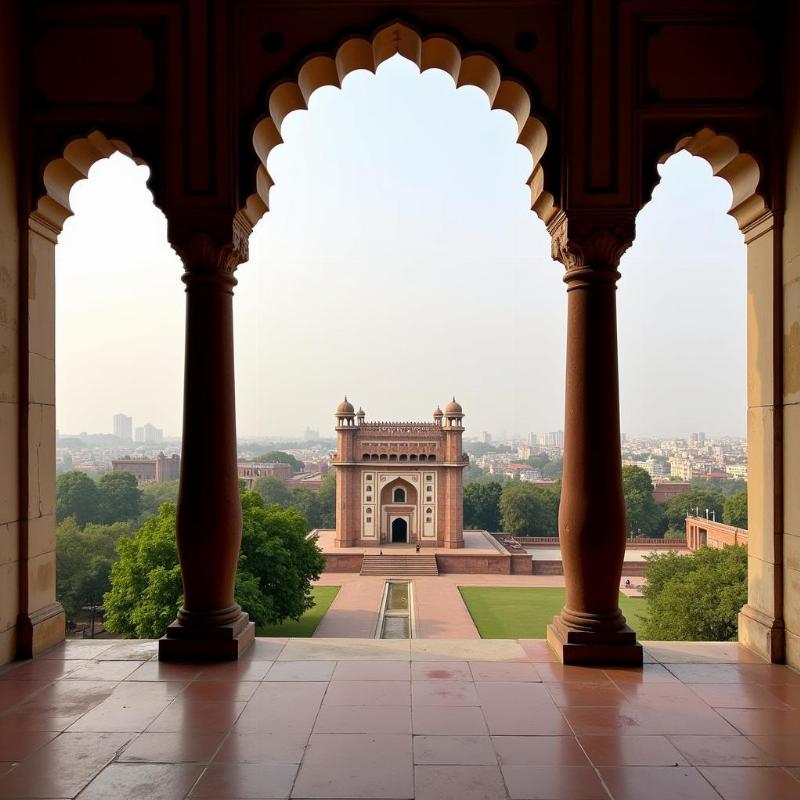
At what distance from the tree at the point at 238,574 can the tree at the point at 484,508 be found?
Answer: 5545 cm

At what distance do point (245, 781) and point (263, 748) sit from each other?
427 mm

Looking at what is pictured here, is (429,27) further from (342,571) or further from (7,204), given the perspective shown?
(342,571)

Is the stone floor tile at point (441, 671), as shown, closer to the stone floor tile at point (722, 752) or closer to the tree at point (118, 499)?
the stone floor tile at point (722, 752)

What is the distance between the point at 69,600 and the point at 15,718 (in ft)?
129

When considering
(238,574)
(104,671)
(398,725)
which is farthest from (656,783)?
(238,574)

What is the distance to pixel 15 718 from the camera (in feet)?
16.5

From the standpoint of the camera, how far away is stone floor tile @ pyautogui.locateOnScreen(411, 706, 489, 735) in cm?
480

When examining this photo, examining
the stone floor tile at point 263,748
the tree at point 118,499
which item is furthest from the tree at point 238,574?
the tree at point 118,499

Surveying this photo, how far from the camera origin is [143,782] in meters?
4.08

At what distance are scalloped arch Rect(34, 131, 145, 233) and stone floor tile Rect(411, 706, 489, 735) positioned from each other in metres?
5.43

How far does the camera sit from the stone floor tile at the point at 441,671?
5.84 metres

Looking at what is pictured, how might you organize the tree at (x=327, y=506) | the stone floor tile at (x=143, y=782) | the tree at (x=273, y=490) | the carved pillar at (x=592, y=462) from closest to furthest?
1. the stone floor tile at (x=143, y=782)
2. the carved pillar at (x=592, y=462)
3. the tree at (x=327, y=506)
4. the tree at (x=273, y=490)

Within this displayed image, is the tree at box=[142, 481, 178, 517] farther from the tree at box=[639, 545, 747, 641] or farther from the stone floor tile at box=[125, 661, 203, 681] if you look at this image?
the stone floor tile at box=[125, 661, 203, 681]

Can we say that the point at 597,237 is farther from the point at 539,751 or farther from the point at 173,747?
the point at 173,747
